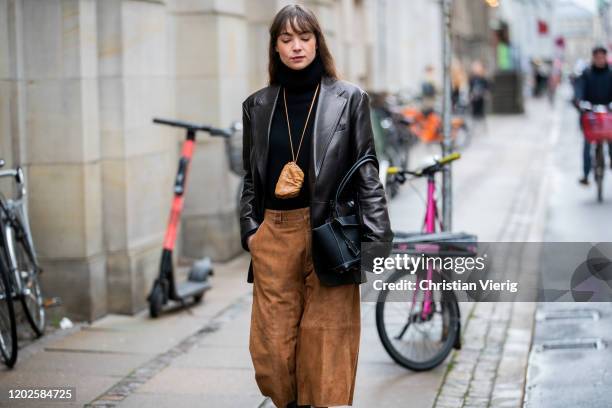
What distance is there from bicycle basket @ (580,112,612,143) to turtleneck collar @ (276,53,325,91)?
29.0 ft

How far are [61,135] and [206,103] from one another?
296 centimetres

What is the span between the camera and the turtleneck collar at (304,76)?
4.60 m

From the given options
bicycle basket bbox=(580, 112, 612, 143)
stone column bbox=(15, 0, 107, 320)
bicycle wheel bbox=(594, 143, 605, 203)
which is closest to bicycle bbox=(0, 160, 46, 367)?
stone column bbox=(15, 0, 107, 320)

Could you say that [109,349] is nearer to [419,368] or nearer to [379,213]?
[419,368]

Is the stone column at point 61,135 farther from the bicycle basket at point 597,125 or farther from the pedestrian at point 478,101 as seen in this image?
the pedestrian at point 478,101

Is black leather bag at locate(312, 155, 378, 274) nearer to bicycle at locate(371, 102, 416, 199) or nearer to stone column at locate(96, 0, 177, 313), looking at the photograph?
stone column at locate(96, 0, 177, 313)

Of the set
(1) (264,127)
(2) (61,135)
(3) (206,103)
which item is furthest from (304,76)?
(3) (206,103)

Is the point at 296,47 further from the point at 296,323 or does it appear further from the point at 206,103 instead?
the point at 206,103

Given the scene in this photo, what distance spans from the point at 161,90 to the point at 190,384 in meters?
2.99

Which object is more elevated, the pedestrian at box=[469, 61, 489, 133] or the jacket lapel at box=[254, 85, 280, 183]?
the jacket lapel at box=[254, 85, 280, 183]

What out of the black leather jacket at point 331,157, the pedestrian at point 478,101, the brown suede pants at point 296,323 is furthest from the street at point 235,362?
the pedestrian at point 478,101

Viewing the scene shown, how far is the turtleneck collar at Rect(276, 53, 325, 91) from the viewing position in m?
4.60

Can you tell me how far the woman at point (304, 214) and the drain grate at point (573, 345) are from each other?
261 centimetres

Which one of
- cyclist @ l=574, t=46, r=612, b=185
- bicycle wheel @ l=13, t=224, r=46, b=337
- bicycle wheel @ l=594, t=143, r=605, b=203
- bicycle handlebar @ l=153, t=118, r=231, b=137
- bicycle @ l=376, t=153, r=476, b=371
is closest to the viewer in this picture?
bicycle @ l=376, t=153, r=476, b=371
